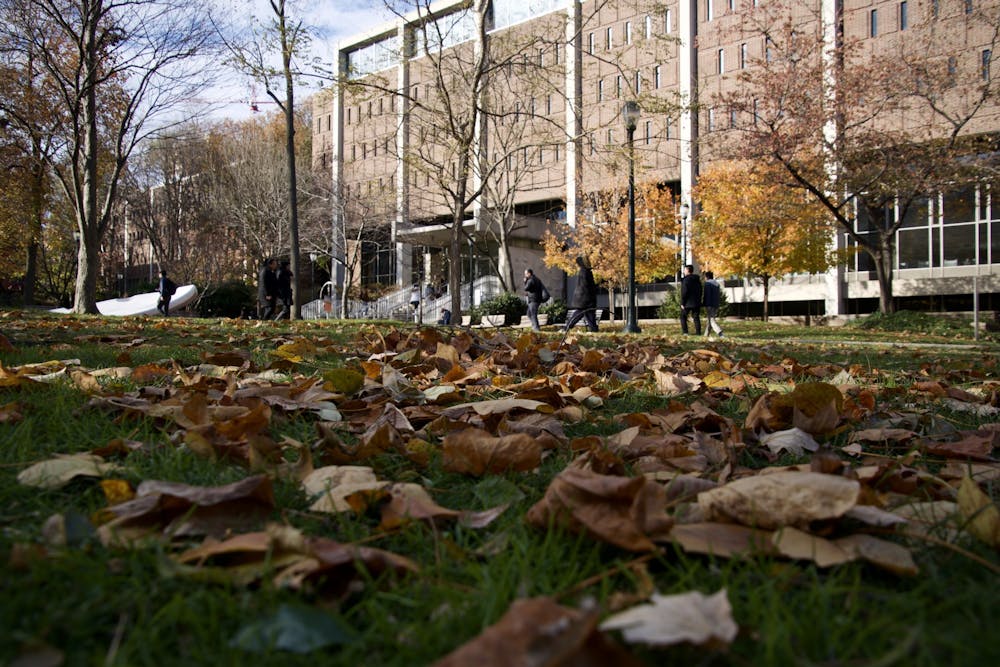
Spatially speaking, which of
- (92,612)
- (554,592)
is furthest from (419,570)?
(92,612)

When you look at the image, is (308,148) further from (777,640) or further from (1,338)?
(777,640)

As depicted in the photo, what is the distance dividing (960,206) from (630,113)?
61.8 feet

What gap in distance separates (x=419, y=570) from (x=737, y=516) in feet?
2.00

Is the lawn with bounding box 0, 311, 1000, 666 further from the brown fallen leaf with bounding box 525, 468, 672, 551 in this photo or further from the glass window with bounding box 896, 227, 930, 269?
the glass window with bounding box 896, 227, 930, 269

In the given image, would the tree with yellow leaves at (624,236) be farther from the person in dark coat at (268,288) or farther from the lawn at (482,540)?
the lawn at (482,540)

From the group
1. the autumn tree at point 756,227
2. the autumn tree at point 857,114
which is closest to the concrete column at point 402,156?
the autumn tree at point 857,114

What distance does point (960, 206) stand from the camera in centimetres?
2659

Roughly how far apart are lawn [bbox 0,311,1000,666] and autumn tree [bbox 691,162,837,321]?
24.1 metres

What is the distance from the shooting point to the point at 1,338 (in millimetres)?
4145

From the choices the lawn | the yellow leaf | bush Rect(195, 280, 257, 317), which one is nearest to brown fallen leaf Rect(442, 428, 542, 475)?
the lawn

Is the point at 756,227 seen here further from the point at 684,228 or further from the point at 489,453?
the point at 489,453

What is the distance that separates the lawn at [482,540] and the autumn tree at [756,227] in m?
24.1

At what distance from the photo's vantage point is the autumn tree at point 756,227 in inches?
983

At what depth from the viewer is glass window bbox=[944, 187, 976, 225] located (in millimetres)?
26562
